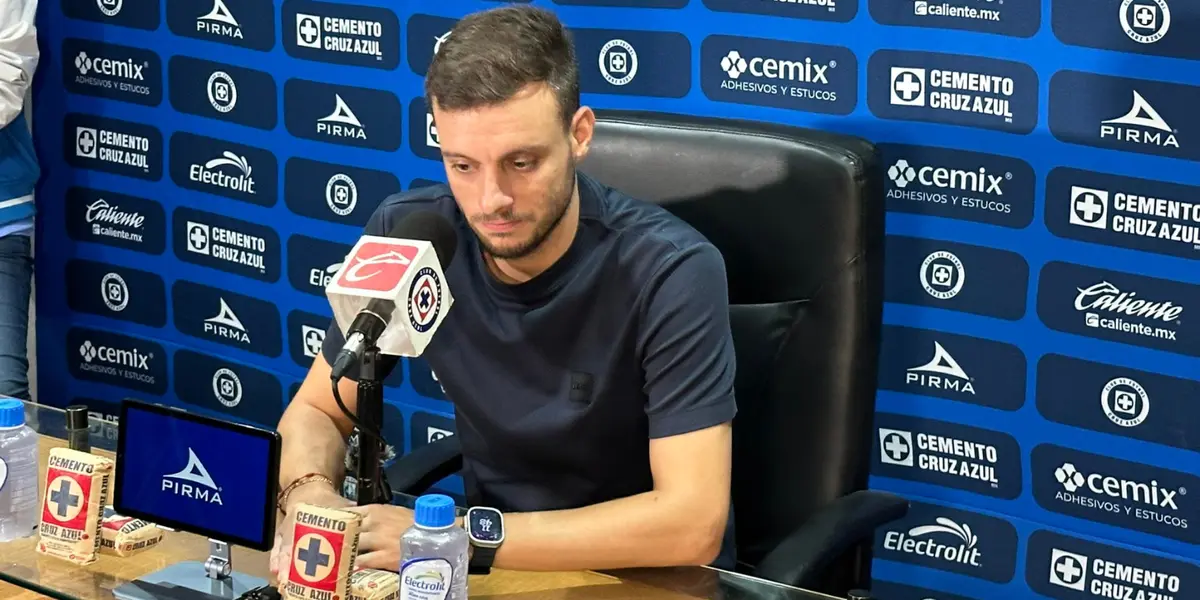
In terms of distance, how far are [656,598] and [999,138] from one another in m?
1.24

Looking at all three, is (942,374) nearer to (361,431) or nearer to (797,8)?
(797,8)

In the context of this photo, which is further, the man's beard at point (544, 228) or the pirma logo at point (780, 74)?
the pirma logo at point (780, 74)

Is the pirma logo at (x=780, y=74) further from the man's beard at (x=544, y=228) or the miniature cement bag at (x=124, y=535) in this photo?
the miniature cement bag at (x=124, y=535)

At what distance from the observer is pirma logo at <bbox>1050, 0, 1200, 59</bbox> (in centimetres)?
228

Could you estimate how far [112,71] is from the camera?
354 centimetres

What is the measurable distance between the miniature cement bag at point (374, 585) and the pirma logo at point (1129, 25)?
1.47 m

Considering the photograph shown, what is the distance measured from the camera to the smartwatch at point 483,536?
162 cm

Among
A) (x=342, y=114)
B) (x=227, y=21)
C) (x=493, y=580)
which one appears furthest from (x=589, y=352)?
(x=227, y=21)

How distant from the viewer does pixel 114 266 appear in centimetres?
368

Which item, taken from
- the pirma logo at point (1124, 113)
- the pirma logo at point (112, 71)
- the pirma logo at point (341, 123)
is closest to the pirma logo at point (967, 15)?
the pirma logo at point (1124, 113)

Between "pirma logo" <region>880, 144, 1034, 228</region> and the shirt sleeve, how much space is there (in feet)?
2.66

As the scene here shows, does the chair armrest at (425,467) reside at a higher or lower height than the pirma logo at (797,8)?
lower

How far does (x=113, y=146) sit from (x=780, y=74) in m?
1.80

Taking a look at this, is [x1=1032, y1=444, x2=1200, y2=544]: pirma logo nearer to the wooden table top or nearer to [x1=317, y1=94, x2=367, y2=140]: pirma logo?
the wooden table top
